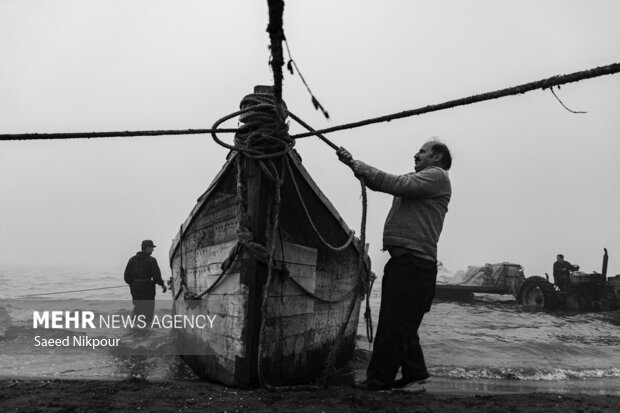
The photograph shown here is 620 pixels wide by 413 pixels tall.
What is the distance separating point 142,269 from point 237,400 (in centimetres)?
708

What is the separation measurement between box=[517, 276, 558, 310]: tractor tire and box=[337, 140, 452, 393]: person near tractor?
1732cm

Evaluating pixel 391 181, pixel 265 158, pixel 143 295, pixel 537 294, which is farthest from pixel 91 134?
pixel 537 294

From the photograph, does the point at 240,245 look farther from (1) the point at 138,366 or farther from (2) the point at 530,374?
(2) the point at 530,374

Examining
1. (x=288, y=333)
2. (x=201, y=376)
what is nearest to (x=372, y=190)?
(x=288, y=333)

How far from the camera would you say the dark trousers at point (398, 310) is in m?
3.50

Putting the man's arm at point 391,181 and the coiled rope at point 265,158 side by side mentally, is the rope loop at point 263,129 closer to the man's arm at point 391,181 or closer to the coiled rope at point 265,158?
the coiled rope at point 265,158

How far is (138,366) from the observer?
643 centimetres

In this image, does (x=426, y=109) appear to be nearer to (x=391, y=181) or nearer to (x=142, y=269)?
(x=391, y=181)

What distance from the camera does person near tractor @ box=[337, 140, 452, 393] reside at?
3.46 m

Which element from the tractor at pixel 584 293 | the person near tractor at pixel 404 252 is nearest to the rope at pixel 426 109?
the person near tractor at pixel 404 252

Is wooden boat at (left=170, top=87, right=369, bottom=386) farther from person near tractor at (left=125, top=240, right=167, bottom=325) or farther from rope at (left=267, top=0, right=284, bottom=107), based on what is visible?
person near tractor at (left=125, top=240, right=167, bottom=325)

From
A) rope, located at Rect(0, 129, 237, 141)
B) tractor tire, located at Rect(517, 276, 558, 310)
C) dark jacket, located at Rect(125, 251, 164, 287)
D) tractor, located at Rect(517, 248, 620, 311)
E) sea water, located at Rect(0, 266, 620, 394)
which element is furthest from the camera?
tractor tire, located at Rect(517, 276, 558, 310)

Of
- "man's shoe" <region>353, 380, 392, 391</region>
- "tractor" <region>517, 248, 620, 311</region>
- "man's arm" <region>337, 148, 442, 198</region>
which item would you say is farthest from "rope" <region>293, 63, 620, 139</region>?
"tractor" <region>517, 248, 620, 311</region>

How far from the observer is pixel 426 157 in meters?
3.84
